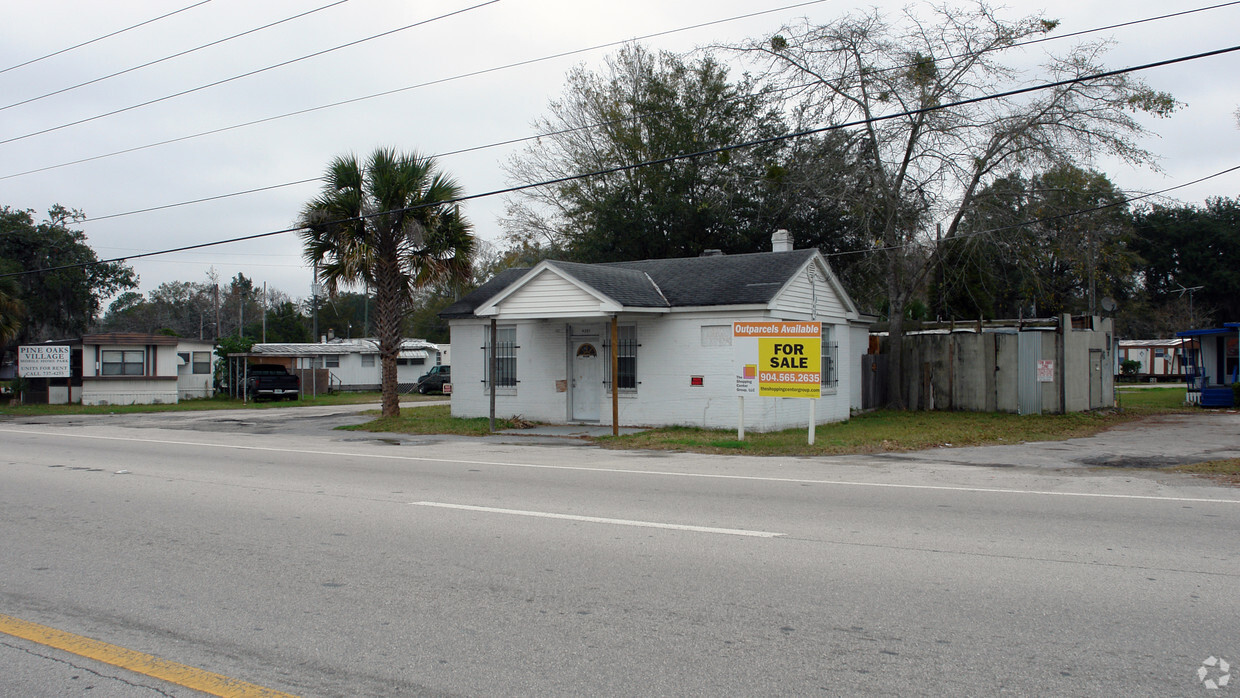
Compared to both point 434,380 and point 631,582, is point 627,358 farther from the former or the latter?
point 434,380

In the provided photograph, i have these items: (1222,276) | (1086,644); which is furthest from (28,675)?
(1222,276)

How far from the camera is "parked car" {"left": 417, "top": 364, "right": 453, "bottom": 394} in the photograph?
140 ft

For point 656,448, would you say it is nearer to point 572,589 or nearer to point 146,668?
point 572,589

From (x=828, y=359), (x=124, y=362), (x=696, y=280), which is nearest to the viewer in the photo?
(x=696, y=280)

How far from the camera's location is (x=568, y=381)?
20766 mm

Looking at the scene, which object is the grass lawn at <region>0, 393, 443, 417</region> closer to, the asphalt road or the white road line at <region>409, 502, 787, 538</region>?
the asphalt road

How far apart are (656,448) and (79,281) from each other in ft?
151

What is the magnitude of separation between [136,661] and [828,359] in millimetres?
18317

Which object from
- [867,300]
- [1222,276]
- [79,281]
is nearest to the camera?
[867,300]

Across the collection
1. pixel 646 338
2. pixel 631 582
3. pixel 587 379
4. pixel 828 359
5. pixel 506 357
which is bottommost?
pixel 631 582

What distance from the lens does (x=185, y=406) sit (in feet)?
107

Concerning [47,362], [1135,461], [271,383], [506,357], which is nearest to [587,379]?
[506,357]

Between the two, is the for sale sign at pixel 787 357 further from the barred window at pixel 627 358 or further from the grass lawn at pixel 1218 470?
the grass lawn at pixel 1218 470

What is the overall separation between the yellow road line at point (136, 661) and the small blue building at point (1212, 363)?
2806cm
